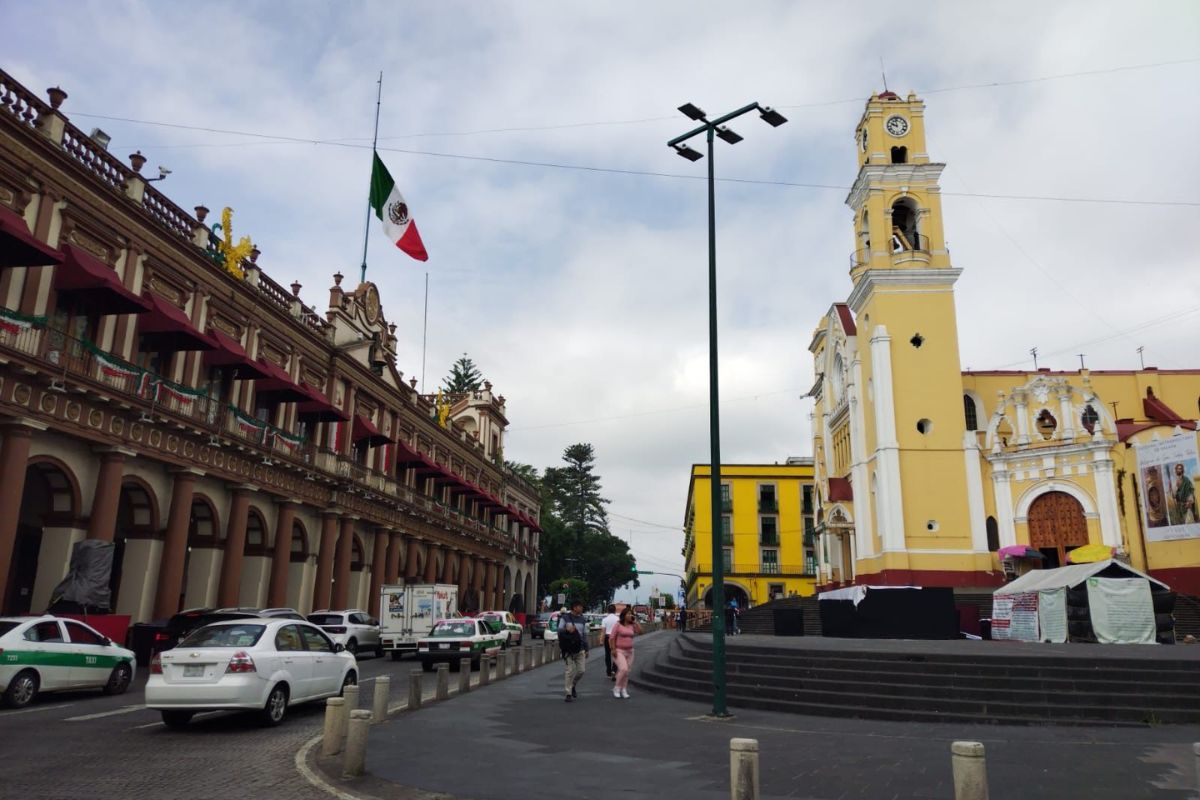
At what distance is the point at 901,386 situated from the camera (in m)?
37.9

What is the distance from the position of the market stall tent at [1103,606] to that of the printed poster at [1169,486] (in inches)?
444

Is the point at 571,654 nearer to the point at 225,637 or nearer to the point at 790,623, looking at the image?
→ the point at 225,637

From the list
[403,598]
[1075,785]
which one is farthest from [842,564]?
[1075,785]

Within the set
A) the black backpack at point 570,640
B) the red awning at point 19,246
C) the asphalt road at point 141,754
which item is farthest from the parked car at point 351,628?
the red awning at point 19,246

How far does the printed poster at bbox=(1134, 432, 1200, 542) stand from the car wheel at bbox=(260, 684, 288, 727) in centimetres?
3232

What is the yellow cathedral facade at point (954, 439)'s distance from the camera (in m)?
34.3

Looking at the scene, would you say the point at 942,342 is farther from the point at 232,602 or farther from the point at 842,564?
the point at 232,602

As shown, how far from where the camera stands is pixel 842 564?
4503 centimetres

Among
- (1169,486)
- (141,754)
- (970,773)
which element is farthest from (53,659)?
(1169,486)

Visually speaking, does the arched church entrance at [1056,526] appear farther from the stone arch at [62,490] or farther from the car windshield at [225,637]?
the stone arch at [62,490]

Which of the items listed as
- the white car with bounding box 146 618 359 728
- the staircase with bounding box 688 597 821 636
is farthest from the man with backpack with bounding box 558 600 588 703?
the staircase with bounding box 688 597 821 636

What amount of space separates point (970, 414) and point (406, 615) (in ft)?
98.9

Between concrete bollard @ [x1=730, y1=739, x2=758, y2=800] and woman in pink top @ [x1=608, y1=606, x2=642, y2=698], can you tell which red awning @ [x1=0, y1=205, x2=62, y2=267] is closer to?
woman in pink top @ [x1=608, y1=606, x2=642, y2=698]

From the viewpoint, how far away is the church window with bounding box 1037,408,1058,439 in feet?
124
